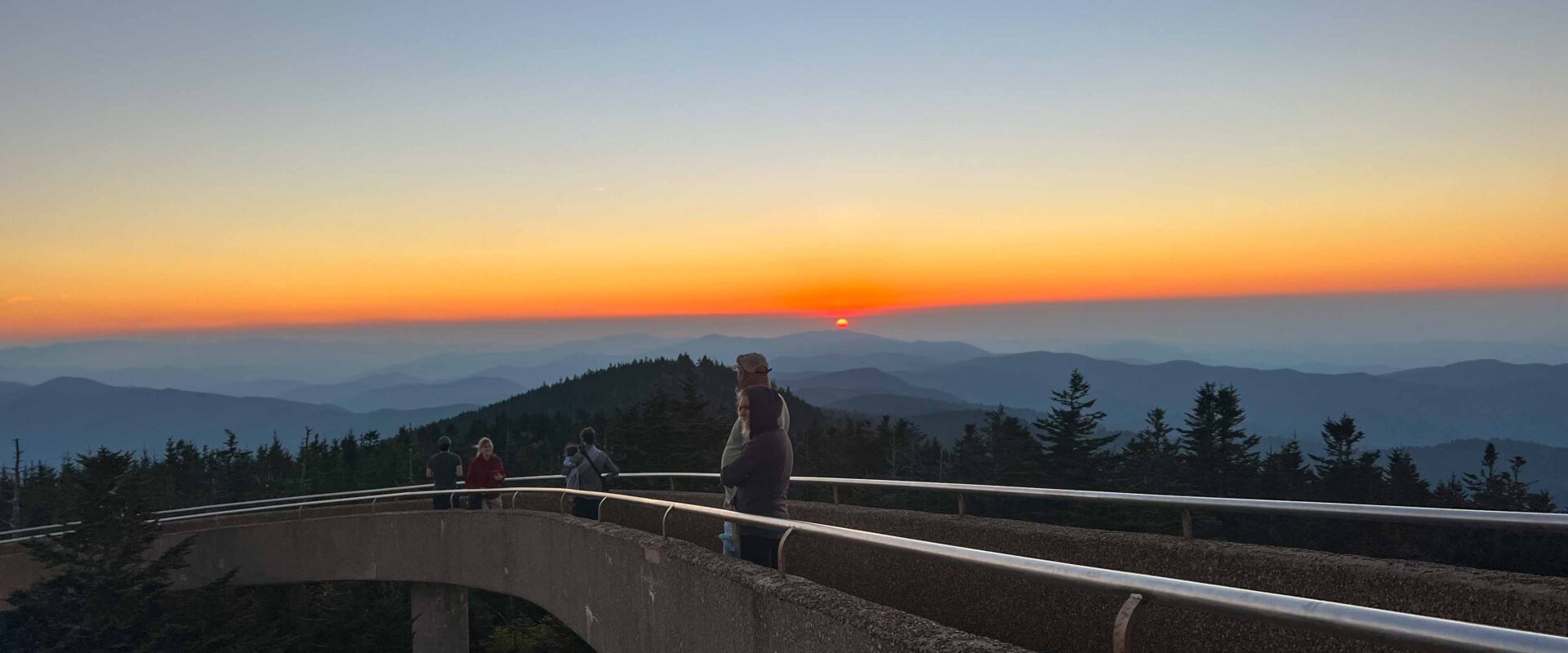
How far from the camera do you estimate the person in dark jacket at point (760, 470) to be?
6.34m

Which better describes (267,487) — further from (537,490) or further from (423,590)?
(537,490)

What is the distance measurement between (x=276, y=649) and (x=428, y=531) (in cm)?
1740

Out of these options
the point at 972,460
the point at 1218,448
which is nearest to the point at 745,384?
the point at 1218,448

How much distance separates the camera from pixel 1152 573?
6.61 metres

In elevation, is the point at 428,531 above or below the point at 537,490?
below

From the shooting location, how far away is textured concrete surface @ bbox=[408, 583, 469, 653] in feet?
65.6

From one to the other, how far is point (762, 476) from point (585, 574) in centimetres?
436

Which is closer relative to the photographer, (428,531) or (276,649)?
(428,531)

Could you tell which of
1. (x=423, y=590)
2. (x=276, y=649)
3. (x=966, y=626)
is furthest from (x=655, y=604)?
(x=276, y=649)

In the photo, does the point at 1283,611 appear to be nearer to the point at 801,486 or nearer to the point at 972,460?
the point at 801,486

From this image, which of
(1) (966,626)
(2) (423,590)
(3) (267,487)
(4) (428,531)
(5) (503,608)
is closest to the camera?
(1) (966,626)

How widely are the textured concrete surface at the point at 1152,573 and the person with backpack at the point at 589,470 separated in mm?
5430

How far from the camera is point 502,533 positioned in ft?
47.0

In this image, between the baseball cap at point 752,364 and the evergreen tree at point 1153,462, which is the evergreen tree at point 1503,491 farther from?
the baseball cap at point 752,364
